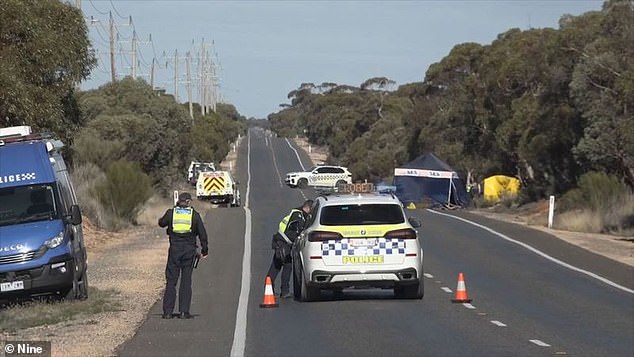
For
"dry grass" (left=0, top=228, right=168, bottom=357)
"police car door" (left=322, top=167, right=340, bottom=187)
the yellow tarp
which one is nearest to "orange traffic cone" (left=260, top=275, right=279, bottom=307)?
"dry grass" (left=0, top=228, right=168, bottom=357)

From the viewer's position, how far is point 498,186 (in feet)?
214

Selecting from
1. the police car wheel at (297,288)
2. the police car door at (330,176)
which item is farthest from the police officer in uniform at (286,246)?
the police car door at (330,176)

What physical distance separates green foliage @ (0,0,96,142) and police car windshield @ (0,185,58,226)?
6.35 meters

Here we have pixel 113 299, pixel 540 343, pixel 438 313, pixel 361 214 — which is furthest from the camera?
pixel 113 299

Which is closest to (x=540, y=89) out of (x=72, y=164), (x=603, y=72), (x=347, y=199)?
(x=603, y=72)

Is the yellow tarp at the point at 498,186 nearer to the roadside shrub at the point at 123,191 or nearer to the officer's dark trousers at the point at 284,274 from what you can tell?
the roadside shrub at the point at 123,191

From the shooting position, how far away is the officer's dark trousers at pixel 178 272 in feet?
52.6

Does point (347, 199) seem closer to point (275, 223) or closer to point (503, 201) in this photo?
point (275, 223)

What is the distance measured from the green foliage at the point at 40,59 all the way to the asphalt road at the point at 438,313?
5.54 m

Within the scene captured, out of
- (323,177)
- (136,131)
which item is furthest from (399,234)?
(323,177)

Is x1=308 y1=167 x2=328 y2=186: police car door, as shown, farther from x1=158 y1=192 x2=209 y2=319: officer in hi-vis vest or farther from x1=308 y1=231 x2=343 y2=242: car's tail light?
x1=158 y1=192 x2=209 y2=319: officer in hi-vis vest

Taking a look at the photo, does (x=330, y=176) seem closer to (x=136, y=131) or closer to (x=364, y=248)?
(x=136, y=131)

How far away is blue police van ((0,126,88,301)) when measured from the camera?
17234mm

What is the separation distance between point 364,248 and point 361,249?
2.0 inches
